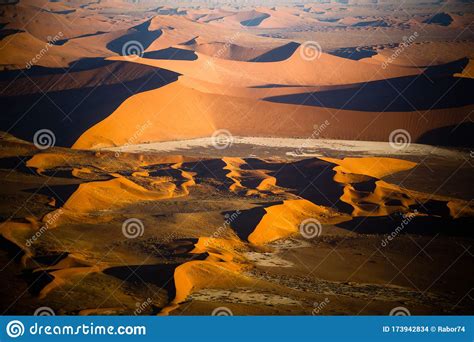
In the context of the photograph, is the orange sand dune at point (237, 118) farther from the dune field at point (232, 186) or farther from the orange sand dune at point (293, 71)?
the orange sand dune at point (293, 71)

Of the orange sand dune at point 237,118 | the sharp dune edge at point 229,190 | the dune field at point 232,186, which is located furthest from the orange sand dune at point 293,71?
the sharp dune edge at point 229,190

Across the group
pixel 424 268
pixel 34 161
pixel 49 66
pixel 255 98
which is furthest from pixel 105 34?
pixel 424 268

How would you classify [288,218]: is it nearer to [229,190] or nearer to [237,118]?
[229,190]

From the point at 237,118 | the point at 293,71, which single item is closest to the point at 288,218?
the point at 237,118

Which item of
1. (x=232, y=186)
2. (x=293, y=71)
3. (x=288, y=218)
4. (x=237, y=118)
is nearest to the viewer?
(x=288, y=218)

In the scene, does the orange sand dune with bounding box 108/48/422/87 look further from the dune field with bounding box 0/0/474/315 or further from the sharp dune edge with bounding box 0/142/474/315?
the sharp dune edge with bounding box 0/142/474/315

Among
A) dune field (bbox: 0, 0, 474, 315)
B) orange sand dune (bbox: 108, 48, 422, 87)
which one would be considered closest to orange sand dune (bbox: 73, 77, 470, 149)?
dune field (bbox: 0, 0, 474, 315)

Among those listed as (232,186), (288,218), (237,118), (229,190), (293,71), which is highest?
(293,71)

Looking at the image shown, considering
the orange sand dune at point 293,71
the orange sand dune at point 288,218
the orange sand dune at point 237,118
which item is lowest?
the orange sand dune at point 288,218
